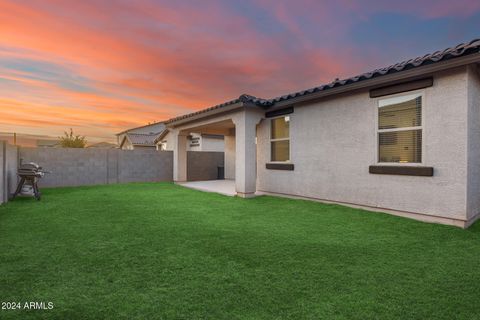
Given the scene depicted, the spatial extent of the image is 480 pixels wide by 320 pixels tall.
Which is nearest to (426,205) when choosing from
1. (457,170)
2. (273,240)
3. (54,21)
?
(457,170)

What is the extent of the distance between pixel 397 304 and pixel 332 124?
5.29m

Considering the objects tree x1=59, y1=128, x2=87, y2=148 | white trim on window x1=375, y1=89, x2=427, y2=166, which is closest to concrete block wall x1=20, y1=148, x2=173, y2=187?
tree x1=59, y1=128, x2=87, y2=148

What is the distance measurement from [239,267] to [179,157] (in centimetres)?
1098

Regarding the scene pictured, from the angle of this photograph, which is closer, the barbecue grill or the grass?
the grass

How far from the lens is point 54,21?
735 centimetres

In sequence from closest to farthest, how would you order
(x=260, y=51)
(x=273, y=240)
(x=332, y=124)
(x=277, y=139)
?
(x=273, y=240) → (x=332, y=124) → (x=277, y=139) → (x=260, y=51)

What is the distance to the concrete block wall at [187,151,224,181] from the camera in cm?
1477

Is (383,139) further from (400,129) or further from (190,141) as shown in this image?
(190,141)

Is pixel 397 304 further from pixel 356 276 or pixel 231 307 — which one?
pixel 231 307

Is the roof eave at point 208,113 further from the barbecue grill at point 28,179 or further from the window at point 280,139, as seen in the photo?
the barbecue grill at point 28,179

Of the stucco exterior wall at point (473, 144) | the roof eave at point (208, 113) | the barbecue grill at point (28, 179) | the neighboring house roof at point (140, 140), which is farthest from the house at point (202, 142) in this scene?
the stucco exterior wall at point (473, 144)

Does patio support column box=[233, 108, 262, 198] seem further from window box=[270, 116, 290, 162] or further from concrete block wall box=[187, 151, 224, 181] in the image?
concrete block wall box=[187, 151, 224, 181]

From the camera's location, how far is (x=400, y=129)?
5.55m

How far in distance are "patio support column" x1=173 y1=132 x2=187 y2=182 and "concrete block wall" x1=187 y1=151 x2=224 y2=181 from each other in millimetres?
1061
